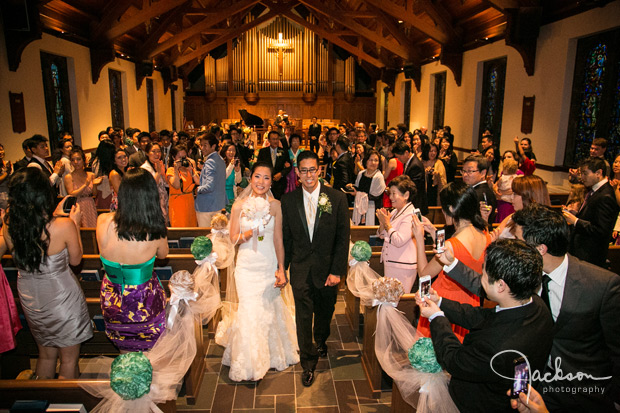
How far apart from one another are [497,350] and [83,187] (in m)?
4.83

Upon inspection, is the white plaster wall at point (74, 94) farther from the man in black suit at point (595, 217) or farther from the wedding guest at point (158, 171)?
the man in black suit at point (595, 217)

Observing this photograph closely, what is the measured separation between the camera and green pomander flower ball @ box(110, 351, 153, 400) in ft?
6.10

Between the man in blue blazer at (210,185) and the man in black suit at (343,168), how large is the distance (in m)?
1.74

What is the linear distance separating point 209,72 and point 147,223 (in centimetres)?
1879

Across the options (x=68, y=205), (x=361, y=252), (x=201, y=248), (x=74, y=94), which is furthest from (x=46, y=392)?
(x=74, y=94)

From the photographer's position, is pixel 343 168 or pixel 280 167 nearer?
pixel 343 168

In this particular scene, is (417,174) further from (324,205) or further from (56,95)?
(56,95)

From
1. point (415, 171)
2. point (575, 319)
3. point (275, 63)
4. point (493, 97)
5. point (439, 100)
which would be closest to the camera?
point (575, 319)

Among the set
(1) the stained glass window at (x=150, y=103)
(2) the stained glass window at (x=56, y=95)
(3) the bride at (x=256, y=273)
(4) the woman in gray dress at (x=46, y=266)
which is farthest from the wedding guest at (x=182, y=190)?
(1) the stained glass window at (x=150, y=103)

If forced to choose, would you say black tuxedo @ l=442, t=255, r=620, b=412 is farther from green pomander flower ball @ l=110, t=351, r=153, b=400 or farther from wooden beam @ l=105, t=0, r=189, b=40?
wooden beam @ l=105, t=0, r=189, b=40

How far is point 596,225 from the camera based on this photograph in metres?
3.57

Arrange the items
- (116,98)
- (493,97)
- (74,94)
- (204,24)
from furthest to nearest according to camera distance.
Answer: (204,24), (116,98), (493,97), (74,94)

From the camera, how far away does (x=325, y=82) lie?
65.1 feet

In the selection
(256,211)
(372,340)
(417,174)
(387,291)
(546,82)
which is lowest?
(372,340)
